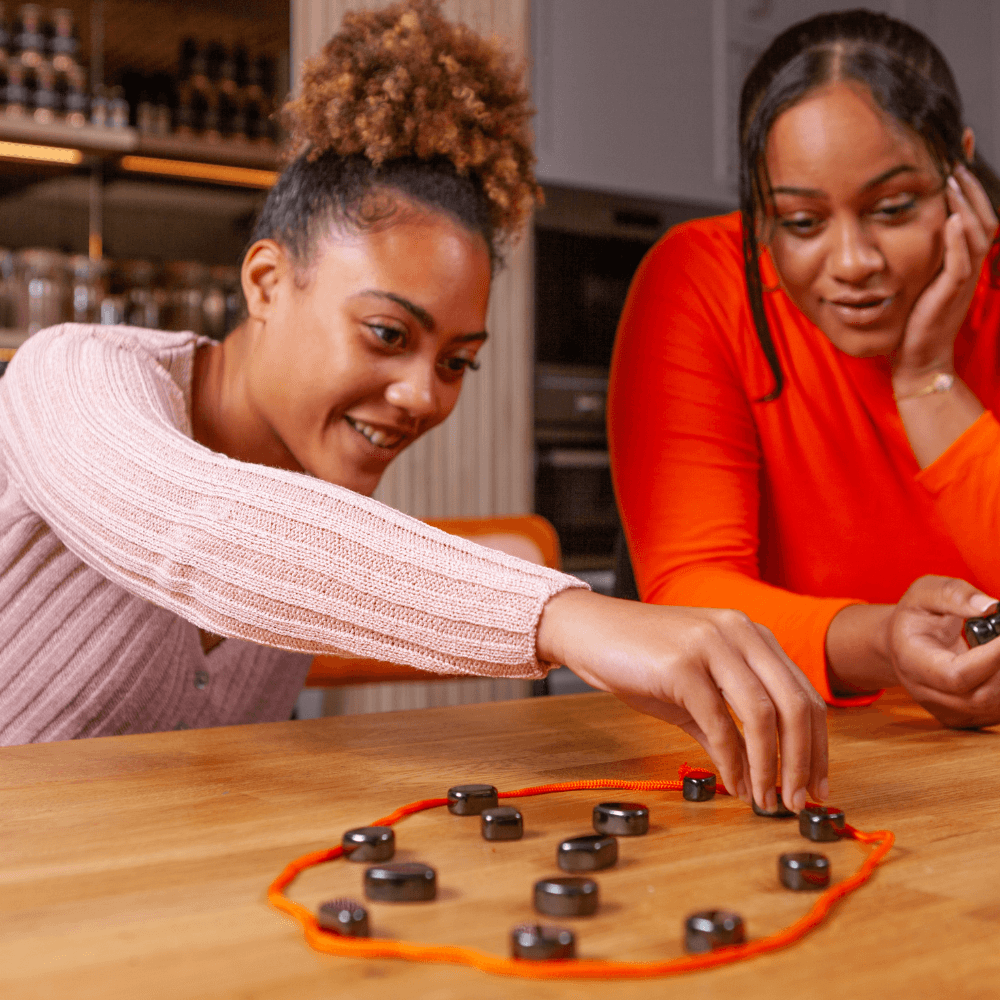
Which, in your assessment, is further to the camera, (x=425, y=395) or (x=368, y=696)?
(x=368, y=696)

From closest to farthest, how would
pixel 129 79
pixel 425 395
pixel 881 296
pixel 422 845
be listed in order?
pixel 422 845
pixel 425 395
pixel 881 296
pixel 129 79

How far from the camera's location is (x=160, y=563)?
0.75 metres

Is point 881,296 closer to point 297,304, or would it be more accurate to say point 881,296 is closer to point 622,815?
point 297,304

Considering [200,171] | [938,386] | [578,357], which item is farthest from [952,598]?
[200,171]

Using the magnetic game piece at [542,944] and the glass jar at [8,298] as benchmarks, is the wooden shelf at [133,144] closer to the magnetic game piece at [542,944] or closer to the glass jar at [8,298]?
the glass jar at [8,298]

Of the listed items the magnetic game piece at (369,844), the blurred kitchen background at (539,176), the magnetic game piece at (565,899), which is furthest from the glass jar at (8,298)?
the magnetic game piece at (565,899)

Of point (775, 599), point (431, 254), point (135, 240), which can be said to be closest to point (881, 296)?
point (775, 599)

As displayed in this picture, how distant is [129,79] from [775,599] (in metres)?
2.23

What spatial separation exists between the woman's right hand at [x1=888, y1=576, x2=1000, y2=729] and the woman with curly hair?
0.31 m

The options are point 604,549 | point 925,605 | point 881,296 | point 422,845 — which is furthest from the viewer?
point 604,549

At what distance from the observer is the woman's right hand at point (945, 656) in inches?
35.3

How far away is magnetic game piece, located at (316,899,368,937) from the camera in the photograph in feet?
1.43

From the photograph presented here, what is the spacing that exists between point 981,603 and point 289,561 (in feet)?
1.94

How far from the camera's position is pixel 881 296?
125 centimetres
